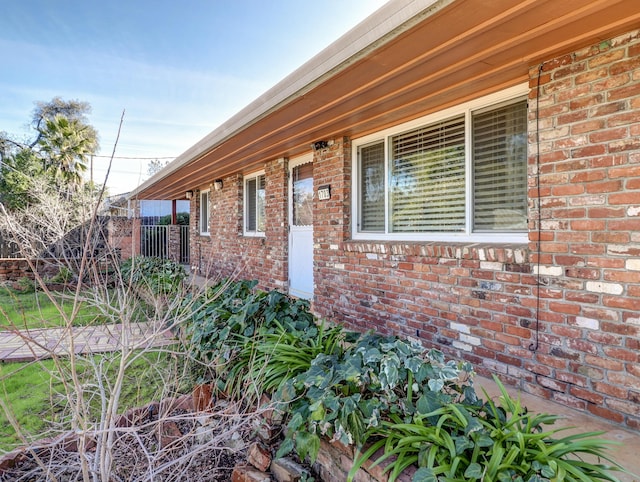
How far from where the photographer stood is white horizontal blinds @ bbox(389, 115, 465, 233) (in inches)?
141

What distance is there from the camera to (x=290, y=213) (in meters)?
6.35

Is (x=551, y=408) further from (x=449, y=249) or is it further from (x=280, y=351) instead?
(x=280, y=351)

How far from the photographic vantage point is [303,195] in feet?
20.2

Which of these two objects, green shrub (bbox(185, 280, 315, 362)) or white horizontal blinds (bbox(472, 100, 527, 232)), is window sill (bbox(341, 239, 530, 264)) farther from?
green shrub (bbox(185, 280, 315, 362))

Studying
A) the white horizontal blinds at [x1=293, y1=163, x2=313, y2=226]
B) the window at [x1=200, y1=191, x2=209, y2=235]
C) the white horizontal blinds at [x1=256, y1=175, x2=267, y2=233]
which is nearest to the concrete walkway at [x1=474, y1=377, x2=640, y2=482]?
the white horizontal blinds at [x1=293, y1=163, x2=313, y2=226]

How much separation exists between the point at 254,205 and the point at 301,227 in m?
2.08

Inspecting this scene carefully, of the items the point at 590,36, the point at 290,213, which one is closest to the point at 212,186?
the point at 290,213

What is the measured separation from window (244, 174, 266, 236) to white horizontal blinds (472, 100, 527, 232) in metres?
4.56

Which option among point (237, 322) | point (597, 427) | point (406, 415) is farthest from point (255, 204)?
point (597, 427)

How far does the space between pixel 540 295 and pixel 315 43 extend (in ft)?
22.7

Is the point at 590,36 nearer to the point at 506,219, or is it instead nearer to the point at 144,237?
the point at 506,219

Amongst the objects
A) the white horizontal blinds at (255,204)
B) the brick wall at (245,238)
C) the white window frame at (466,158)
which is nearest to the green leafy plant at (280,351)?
the white window frame at (466,158)

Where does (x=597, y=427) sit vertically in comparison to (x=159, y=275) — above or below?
below

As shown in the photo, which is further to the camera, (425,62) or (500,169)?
(500,169)
